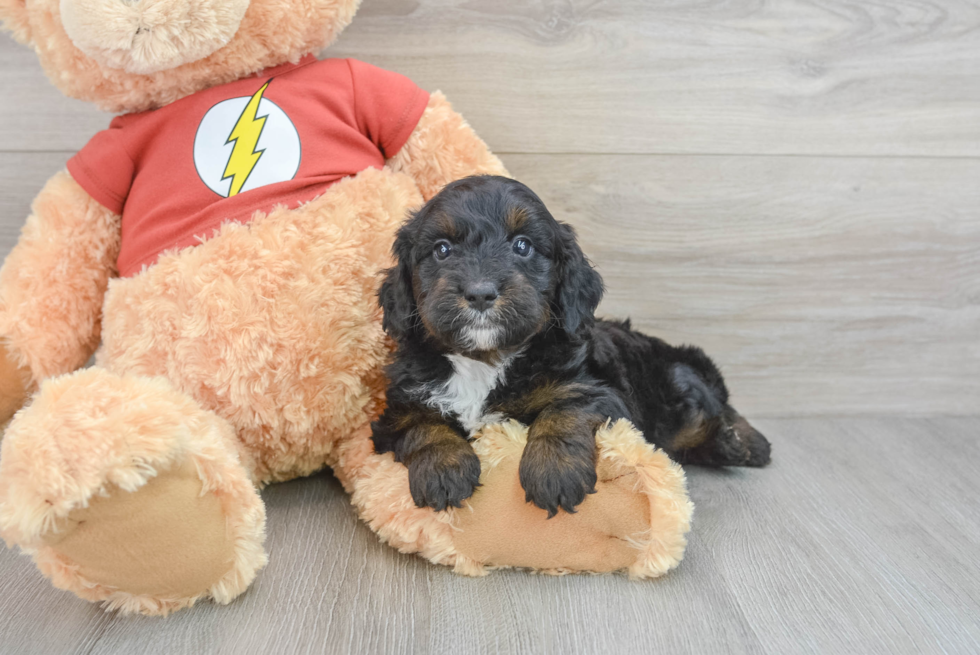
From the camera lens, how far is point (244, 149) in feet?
5.87

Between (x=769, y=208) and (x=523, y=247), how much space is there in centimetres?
128

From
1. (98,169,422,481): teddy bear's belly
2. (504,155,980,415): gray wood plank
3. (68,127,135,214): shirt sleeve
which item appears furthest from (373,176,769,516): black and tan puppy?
(68,127,135,214): shirt sleeve

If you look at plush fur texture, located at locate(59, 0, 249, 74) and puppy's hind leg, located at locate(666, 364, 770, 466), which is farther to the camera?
puppy's hind leg, located at locate(666, 364, 770, 466)

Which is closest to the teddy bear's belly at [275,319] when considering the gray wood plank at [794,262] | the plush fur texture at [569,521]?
the plush fur texture at [569,521]

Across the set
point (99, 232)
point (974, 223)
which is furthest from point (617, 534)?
point (974, 223)

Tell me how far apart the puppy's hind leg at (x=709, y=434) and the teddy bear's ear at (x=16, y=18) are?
202cm

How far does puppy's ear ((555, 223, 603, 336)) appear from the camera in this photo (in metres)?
1.69

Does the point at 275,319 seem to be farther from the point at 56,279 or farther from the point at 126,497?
the point at 56,279

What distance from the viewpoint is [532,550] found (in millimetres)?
1553

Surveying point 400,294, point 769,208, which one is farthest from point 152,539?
point 769,208

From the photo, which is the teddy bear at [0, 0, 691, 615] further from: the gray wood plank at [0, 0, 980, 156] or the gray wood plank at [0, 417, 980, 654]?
the gray wood plank at [0, 0, 980, 156]

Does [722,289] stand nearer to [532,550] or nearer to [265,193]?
[532,550]

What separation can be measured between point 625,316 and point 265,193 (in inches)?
54.0

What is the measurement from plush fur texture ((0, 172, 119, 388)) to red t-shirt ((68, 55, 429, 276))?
0.26ft
